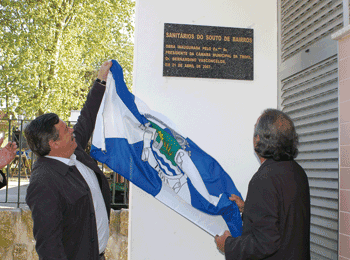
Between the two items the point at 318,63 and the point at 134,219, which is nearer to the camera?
the point at 318,63

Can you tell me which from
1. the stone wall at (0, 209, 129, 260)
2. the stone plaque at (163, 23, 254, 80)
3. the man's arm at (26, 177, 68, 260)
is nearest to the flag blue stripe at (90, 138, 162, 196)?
the stone plaque at (163, 23, 254, 80)

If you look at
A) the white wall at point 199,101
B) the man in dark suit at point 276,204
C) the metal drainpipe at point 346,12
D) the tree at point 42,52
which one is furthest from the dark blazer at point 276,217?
the tree at point 42,52

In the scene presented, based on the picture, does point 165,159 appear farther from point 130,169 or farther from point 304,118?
point 304,118

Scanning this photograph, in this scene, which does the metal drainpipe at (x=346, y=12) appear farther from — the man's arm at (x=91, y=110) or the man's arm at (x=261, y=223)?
the man's arm at (x=91, y=110)

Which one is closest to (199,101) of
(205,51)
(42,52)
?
(205,51)

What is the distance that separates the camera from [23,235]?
17.7ft

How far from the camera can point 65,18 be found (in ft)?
38.7

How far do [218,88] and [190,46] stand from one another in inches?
20.9

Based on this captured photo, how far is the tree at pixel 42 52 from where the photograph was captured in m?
10.4

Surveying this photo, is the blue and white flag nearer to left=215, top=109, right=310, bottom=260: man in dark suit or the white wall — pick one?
the white wall

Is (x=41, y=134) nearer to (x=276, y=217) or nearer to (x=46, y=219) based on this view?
(x=46, y=219)

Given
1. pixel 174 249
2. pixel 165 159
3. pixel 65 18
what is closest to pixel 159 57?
pixel 165 159

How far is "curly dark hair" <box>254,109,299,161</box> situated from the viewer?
2.03m

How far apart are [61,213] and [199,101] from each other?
1904 millimetres
